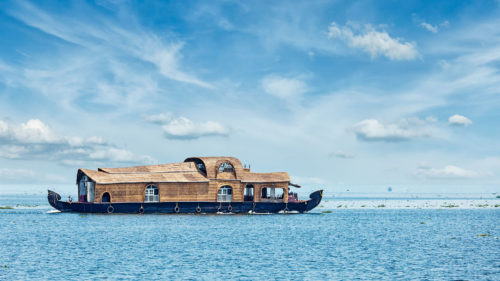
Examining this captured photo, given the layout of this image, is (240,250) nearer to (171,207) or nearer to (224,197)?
(171,207)

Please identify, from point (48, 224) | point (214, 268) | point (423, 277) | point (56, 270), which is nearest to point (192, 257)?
point (214, 268)

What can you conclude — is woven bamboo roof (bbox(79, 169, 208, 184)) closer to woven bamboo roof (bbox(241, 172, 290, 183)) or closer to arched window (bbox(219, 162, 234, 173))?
arched window (bbox(219, 162, 234, 173))

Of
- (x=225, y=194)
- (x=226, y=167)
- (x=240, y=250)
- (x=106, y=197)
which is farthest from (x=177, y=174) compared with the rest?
(x=240, y=250)

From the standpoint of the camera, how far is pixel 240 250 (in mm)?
45844

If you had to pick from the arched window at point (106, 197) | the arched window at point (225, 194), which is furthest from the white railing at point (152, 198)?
the arched window at point (225, 194)

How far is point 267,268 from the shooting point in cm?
3747

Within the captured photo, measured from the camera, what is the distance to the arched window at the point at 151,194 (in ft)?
253

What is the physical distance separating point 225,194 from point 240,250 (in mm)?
34534

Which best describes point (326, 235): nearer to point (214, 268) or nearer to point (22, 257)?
point (214, 268)

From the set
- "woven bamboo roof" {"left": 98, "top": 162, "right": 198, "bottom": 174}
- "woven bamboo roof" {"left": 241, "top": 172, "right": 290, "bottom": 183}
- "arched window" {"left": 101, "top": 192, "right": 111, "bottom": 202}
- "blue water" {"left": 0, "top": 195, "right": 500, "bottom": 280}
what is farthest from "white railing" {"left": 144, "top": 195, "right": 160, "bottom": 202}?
"woven bamboo roof" {"left": 241, "top": 172, "right": 290, "bottom": 183}

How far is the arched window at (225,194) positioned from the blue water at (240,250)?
9.04 meters

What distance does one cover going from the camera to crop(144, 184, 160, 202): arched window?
77125 mm

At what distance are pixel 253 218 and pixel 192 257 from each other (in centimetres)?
3534

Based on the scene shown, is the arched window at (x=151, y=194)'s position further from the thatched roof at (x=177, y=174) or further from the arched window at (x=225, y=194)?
the arched window at (x=225, y=194)
